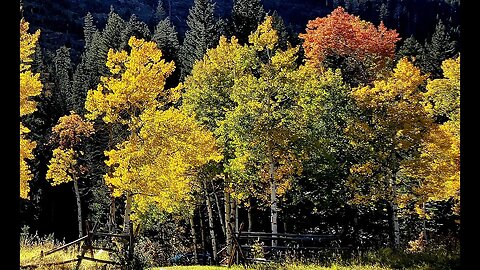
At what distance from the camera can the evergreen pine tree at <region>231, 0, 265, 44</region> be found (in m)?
40.8

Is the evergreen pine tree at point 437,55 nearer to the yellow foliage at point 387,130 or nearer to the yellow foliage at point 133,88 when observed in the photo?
the yellow foliage at point 387,130

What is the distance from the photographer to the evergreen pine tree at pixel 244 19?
40844 millimetres

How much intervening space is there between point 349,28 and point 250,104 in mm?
20680

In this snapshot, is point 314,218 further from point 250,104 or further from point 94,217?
point 94,217

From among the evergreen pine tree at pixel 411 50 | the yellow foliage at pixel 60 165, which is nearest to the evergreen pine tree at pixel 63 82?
the yellow foliage at pixel 60 165

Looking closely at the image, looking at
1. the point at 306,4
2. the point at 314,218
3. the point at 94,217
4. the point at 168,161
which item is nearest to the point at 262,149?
the point at 168,161

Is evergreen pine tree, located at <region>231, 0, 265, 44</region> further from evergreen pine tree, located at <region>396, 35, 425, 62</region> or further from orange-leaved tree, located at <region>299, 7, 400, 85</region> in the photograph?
evergreen pine tree, located at <region>396, 35, 425, 62</region>

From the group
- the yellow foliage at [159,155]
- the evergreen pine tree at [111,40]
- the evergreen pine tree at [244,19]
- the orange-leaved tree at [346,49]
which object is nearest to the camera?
the yellow foliage at [159,155]

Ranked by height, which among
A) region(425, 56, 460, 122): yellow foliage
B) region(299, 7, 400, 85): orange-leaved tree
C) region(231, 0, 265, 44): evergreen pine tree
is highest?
region(231, 0, 265, 44): evergreen pine tree

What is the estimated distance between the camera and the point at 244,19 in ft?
135

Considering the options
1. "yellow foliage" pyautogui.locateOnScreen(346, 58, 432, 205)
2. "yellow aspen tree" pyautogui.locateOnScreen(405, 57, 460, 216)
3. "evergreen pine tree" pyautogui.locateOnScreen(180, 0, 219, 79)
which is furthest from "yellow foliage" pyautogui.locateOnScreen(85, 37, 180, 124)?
"evergreen pine tree" pyautogui.locateOnScreen(180, 0, 219, 79)

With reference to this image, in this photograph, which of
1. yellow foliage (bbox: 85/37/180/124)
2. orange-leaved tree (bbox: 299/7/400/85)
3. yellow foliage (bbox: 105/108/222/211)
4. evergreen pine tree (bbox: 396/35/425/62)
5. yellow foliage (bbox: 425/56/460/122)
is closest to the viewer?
yellow foliage (bbox: 425/56/460/122)

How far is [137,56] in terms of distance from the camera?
72.2 feet

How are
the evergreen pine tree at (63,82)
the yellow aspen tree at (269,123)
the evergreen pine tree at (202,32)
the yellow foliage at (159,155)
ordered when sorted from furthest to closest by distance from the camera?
the evergreen pine tree at (63,82)
the evergreen pine tree at (202,32)
the yellow aspen tree at (269,123)
the yellow foliage at (159,155)
